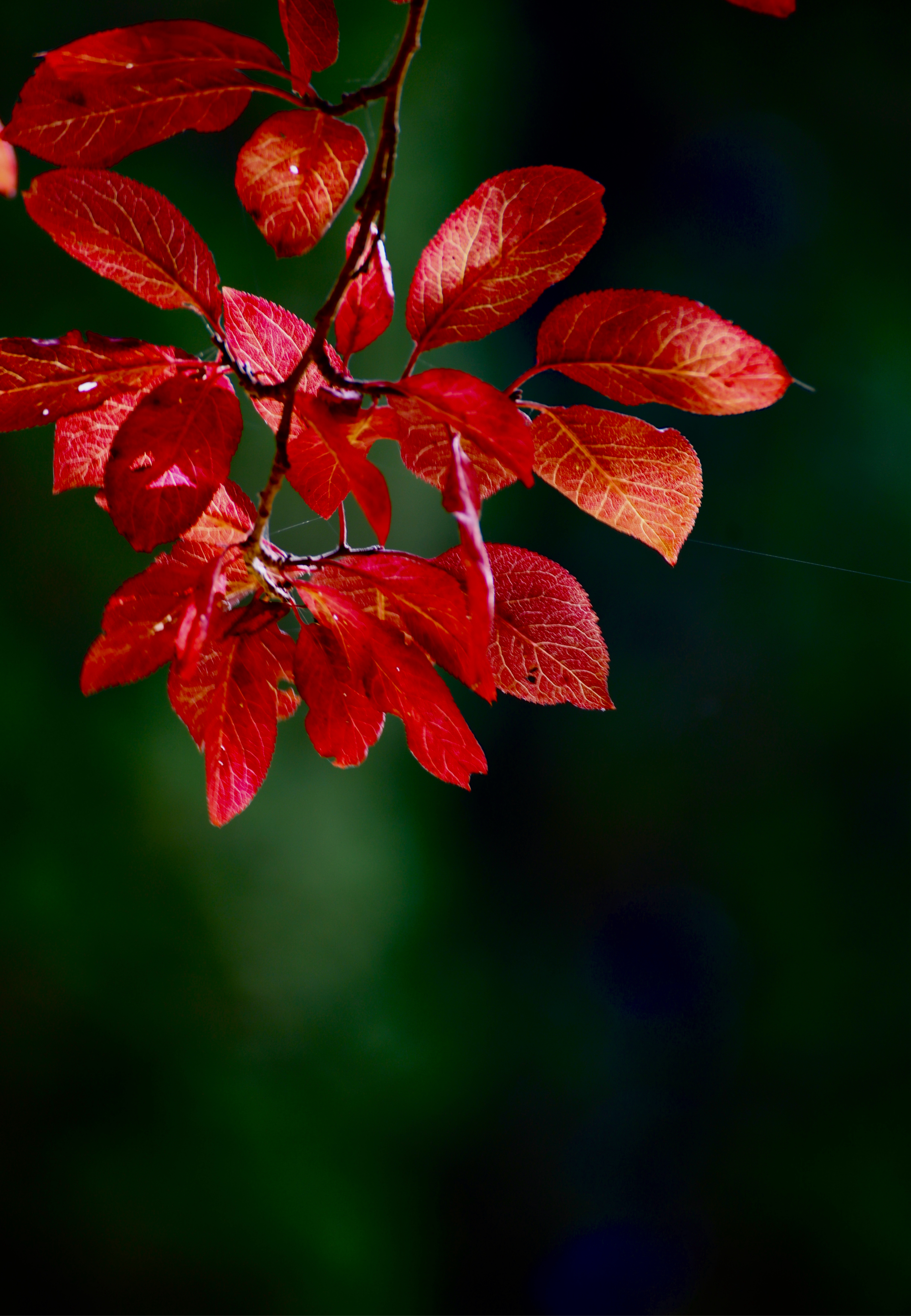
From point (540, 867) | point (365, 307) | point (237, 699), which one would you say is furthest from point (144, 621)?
point (540, 867)

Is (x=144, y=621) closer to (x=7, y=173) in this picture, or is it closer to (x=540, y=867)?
→ (x=7, y=173)

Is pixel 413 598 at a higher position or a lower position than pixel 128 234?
lower

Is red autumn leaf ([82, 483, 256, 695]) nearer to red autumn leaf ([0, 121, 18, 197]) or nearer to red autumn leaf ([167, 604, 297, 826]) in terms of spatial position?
red autumn leaf ([167, 604, 297, 826])

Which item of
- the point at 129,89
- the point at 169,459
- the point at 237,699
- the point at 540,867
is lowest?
the point at 540,867

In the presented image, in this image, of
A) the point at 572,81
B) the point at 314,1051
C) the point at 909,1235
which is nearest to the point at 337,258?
the point at 572,81

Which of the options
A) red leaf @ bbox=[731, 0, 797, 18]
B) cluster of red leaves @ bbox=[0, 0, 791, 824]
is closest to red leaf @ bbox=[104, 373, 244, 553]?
cluster of red leaves @ bbox=[0, 0, 791, 824]

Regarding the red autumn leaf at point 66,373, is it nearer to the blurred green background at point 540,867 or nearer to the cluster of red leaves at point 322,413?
the cluster of red leaves at point 322,413

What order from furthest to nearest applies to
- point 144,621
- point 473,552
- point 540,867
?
point 540,867, point 144,621, point 473,552

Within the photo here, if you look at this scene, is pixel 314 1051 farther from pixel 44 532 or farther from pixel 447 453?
pixel 447 453
